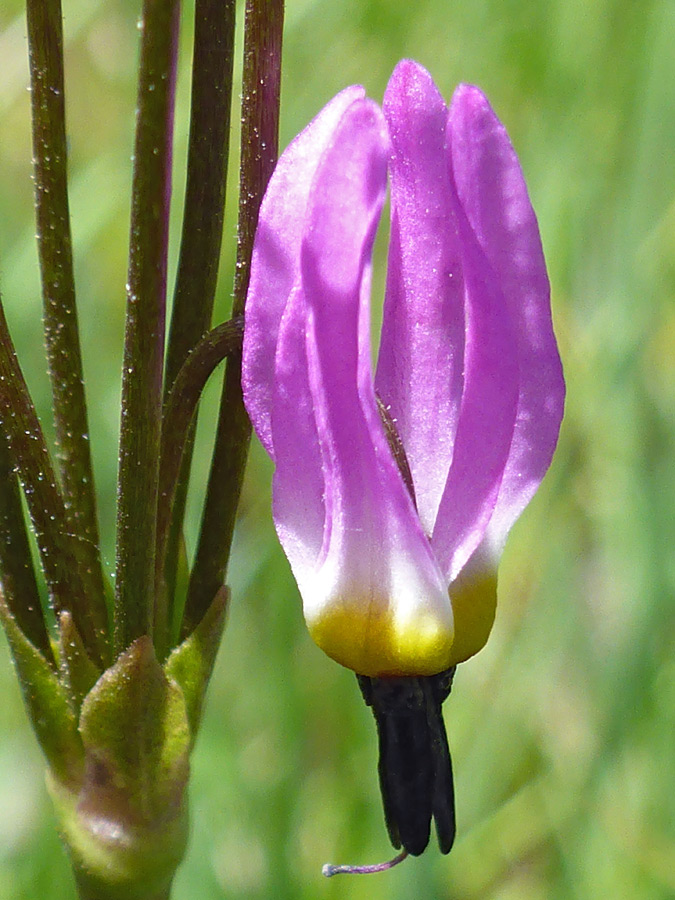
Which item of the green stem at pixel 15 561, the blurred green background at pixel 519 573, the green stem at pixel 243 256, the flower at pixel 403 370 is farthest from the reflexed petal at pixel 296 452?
the blurred green background at pixel 519 573

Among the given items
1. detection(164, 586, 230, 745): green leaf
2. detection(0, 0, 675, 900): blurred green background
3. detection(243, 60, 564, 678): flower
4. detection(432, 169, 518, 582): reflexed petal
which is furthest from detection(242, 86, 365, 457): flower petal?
detection(0, 0, 675, 900): blurred green background

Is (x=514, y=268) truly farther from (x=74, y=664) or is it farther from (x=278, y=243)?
(x=74, y=664)

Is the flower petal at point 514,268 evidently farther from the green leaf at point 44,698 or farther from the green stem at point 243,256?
the green leaf at point 44,698

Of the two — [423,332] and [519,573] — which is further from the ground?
[423,332]

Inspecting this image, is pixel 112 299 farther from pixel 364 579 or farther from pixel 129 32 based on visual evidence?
pixel 364 579

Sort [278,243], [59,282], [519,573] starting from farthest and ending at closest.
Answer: [519,573]
[59,282]
[278,243]

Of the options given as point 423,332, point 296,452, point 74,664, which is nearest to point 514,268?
point 423,332
